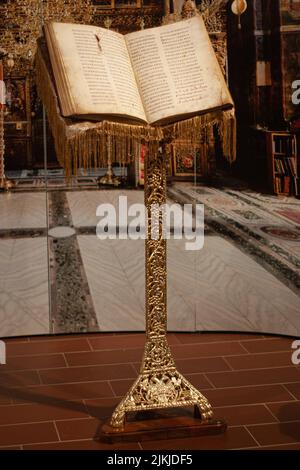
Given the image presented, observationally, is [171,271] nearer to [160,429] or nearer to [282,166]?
[282,166]

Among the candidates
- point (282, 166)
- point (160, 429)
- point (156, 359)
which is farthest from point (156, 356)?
point (282, 166)

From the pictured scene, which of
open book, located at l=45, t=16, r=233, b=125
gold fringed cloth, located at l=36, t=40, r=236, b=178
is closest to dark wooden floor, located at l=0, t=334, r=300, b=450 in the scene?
gold fringed cloth, located at l=36, t=40, r=236, b=178

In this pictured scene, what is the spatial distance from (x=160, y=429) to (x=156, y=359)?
1.13 ft

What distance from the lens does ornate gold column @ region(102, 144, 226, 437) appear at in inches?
166

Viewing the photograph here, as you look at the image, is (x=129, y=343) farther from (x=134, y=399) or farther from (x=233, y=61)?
(x=233, y=61)

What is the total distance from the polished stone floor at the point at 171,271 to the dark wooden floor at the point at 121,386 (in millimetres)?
179

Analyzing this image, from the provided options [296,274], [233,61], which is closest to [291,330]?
[296,274]

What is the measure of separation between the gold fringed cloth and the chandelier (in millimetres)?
1433

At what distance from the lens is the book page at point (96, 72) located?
12.4ft

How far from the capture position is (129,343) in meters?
5.72

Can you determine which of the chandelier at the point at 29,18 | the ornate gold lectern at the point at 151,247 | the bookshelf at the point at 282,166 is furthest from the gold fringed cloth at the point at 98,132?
the bookshelf at the point at 282,166

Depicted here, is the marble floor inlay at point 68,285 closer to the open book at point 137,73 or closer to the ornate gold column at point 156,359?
the ornate gold column at point 156,359

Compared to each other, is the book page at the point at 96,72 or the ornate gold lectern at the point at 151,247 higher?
the book page at the point at 96,72

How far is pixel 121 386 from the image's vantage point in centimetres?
493
